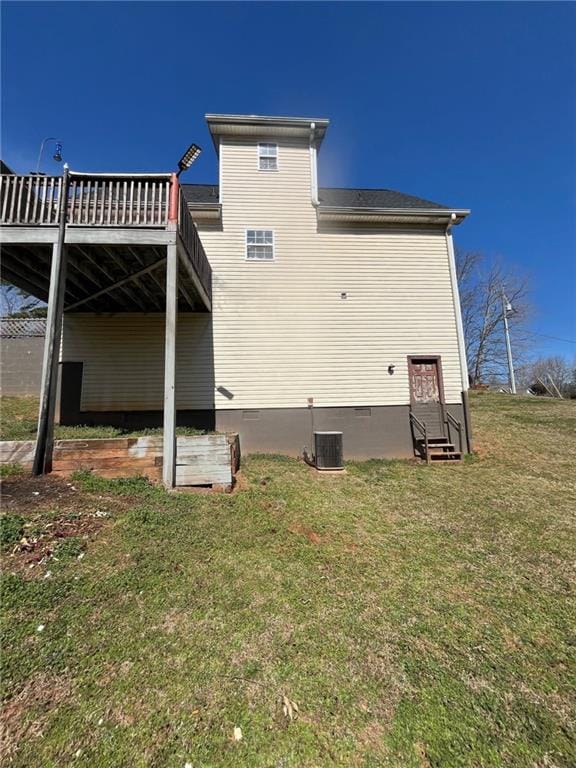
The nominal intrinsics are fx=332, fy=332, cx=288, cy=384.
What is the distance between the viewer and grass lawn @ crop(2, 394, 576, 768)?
1.85 metres

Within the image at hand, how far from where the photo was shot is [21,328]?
36.1ft

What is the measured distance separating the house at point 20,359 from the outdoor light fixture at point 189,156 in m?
8.08

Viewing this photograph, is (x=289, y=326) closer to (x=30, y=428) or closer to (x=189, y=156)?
(x=189, y=156)

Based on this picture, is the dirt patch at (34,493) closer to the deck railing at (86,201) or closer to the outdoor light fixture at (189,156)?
the deck railing at (86,201)

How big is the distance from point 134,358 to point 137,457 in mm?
3950

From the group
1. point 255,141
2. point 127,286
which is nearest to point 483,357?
point 255,141

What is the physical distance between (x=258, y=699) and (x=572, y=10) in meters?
13.1

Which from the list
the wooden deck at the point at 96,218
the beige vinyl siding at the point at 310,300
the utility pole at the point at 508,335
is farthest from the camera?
the utility pole at the point at 508,335

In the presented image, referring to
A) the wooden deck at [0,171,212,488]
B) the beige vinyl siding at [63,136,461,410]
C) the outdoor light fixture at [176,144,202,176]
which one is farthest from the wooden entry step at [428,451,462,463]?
the outdoor light fixture at [176,144,202,176]

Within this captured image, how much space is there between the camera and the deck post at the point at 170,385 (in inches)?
202

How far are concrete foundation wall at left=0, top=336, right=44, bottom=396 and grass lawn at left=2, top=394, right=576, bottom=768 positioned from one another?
7.68 m

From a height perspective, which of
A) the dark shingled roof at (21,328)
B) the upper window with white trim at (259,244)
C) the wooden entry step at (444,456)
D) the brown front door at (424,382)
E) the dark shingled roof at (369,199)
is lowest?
the wooden entry step at (444,456)

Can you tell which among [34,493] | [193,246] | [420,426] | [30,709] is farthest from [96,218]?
[420,426]

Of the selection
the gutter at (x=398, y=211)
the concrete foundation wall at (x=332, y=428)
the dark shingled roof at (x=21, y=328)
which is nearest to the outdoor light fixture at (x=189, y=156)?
the gutter at (x=398, y=211)
